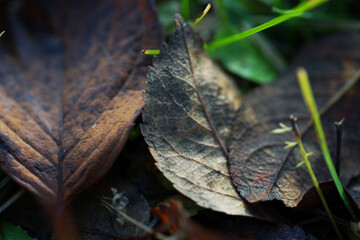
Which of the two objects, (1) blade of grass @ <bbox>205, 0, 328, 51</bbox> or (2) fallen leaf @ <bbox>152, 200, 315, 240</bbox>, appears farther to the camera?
(1) blade of grass @ <bbox>205, 0, 328, 51</bbox>

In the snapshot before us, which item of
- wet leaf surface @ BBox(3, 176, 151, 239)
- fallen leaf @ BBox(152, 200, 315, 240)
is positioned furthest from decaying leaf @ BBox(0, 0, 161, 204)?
fallen leaf @ BBox(152, 200, 315, 240)

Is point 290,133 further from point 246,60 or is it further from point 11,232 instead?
point 11,232

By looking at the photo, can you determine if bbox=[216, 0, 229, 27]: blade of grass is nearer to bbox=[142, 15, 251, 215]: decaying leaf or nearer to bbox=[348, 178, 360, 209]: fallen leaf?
bbox=[142, 15, 251, 215]: decaying leaf

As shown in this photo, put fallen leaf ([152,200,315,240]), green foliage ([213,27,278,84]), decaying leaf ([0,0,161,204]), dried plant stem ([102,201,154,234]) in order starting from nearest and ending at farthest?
fallen leaf ([152,200,315,240]) → dried plant stem ([102,201,154,234]) → decaying leaf ([0,0,161,204]) → green foliage ([213,27,278,84])

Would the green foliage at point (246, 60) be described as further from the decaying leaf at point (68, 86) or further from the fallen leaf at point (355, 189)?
the fallen leaf at point (355, 189)

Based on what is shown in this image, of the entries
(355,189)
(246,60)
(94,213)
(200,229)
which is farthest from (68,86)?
(355,189)

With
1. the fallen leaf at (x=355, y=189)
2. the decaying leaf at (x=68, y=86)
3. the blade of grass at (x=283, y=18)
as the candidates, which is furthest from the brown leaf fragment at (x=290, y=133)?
the decaying leaf at (x=68, y=86)

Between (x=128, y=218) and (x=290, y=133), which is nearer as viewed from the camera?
(x=128, y=218)

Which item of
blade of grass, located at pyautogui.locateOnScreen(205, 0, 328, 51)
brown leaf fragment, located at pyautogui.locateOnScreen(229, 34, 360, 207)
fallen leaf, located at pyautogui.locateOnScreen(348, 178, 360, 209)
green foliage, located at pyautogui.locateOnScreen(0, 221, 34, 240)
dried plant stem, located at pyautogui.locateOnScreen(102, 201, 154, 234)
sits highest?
blade of grass, located at pyautogui.locateOnScreen(205, 0, 328, 51)
